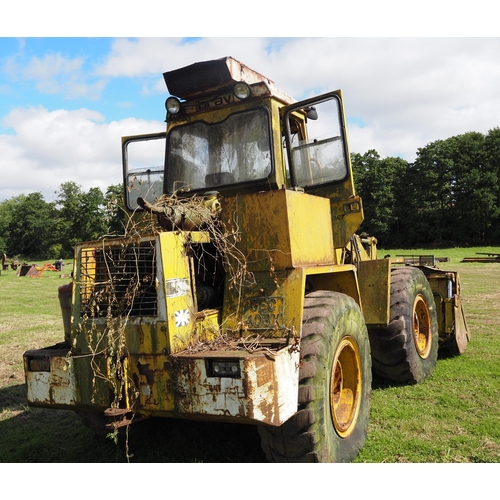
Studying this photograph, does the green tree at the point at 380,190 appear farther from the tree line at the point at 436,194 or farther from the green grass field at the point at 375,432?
the green grass field at the point at 375,432

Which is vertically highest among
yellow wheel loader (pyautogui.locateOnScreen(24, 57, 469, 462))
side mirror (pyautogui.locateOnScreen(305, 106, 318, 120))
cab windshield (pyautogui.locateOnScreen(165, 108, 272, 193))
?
side mirror (pyautogui.locateOnScreen(305, 106, 318, 120))

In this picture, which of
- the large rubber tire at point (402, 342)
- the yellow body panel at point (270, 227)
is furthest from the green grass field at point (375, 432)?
the yellow body panel at point (270, 227)

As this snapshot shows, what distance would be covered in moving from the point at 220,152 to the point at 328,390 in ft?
8.24

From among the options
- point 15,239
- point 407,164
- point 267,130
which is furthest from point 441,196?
point 15,239

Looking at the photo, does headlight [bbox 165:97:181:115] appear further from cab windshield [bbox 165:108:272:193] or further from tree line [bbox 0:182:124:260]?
tree line [bbox 0:182:124:260]

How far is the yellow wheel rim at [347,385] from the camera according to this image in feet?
13.6

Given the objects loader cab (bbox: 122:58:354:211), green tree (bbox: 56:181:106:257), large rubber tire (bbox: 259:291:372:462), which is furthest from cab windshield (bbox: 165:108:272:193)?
green tree (bbox: 56:181:106:257)

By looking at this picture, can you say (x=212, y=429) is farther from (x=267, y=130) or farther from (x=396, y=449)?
(x=267, y=130)

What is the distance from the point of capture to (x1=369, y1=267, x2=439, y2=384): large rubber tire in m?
5.75

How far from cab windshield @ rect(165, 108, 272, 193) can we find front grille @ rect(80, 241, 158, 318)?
48.7 inches

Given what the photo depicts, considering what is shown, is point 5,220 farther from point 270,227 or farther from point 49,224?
point 270,227

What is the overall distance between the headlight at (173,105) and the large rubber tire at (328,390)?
2.38 metres

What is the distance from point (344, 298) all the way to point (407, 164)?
196 feet

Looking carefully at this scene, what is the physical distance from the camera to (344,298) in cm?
421
